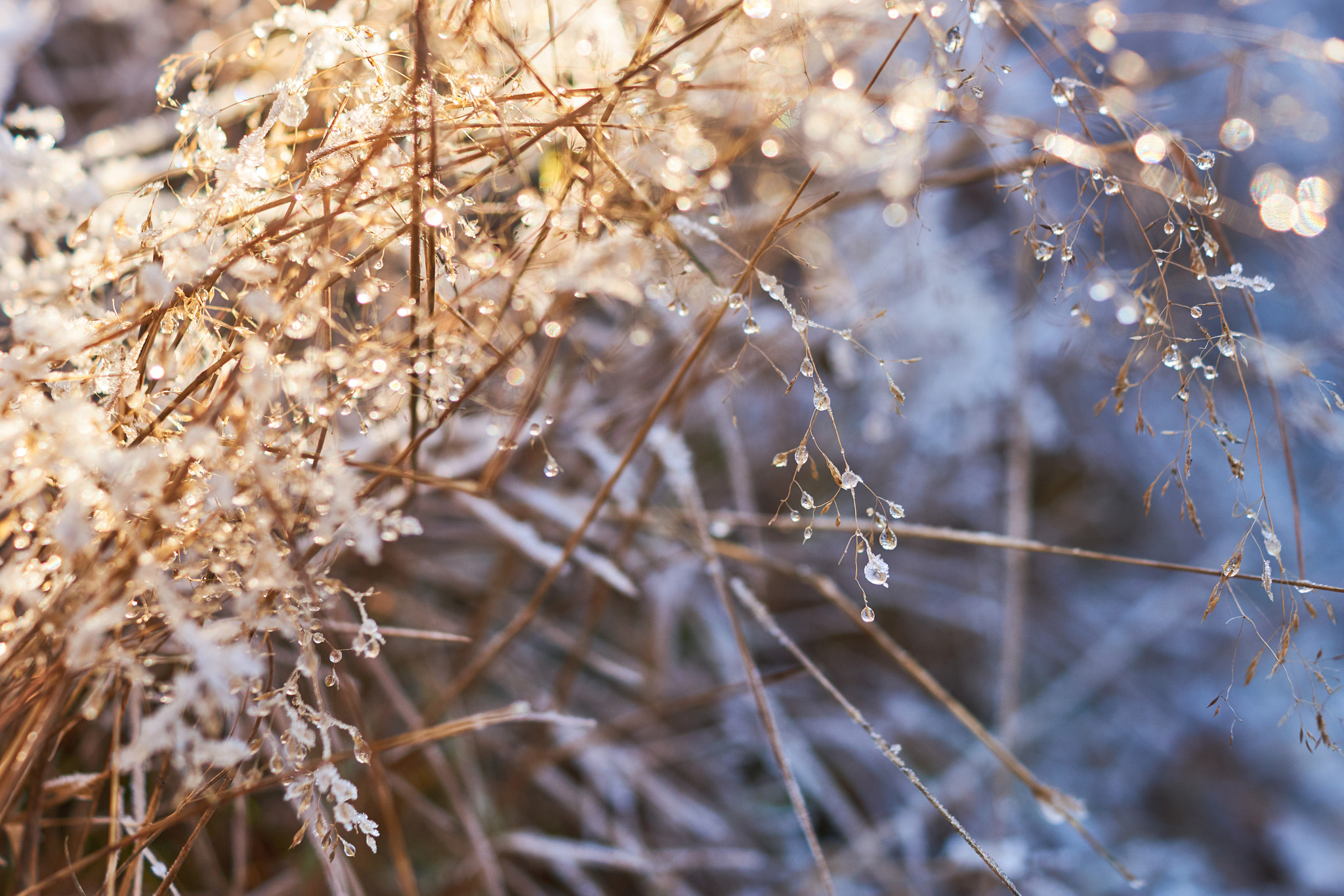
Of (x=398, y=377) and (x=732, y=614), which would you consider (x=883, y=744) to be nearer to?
(x=732, y=614)

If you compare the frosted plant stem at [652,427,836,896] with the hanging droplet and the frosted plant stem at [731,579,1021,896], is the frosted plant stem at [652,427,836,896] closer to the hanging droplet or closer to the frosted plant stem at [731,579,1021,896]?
the frosted plant stem at [731,579,1021,896]

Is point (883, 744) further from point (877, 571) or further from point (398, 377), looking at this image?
point (398, 377)

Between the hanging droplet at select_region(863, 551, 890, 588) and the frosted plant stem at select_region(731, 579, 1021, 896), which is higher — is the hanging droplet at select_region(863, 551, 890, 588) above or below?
above

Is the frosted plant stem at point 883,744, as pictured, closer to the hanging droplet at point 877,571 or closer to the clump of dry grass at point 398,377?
the clump of dry grass at point 398,377

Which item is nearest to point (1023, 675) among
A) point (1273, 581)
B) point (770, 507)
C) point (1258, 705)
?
point (1258, 705)

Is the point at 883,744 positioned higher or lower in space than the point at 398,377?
lower

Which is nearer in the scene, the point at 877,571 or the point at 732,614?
the point at 877,571

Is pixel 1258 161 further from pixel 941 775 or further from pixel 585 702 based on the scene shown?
pixel 585 702

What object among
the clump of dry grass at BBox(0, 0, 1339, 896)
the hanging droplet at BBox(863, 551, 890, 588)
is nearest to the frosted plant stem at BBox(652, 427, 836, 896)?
the clump of dry grass at BBox(0, 0, 1339, 896)

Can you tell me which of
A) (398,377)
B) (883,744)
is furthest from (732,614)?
(398,377)
